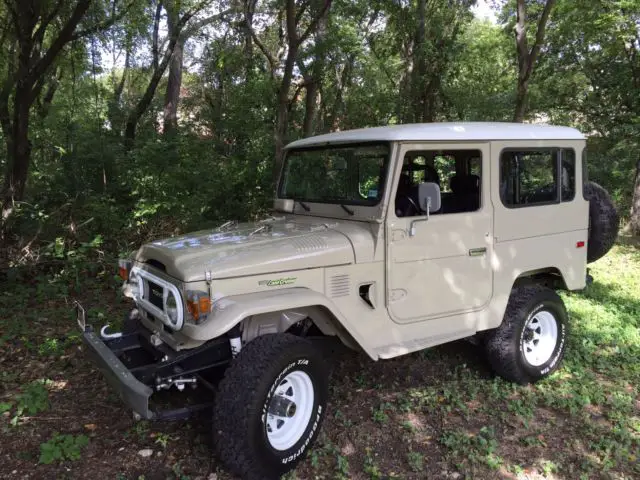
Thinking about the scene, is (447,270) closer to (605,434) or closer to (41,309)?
(605,434)

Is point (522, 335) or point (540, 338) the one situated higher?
point (522, 335)

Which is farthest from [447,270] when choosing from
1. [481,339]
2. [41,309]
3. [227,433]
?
[41,309]

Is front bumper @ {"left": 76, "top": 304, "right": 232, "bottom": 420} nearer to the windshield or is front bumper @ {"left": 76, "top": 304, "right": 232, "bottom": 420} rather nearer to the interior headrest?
the windshield

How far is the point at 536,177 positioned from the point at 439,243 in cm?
125

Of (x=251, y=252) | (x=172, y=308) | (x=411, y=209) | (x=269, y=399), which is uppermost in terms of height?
(x=411, y=209)

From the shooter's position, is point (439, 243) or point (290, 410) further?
point (439, 243)

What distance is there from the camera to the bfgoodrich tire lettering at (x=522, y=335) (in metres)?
4.13

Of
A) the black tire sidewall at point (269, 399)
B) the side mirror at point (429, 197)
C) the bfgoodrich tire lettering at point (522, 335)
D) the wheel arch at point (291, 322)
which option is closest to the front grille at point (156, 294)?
the wheel arch at point (291, 322)

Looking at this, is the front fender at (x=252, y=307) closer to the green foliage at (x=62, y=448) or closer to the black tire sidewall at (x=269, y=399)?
the black tire sidewall at (x=269, y=399)

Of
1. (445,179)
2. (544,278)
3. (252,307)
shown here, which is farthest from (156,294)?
(544,278)

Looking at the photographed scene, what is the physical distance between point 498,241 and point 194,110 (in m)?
13.3

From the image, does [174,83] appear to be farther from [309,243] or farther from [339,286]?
[339,286]

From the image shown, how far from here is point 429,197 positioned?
11.3 ft

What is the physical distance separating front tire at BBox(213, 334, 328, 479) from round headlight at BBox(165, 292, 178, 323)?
453mm
